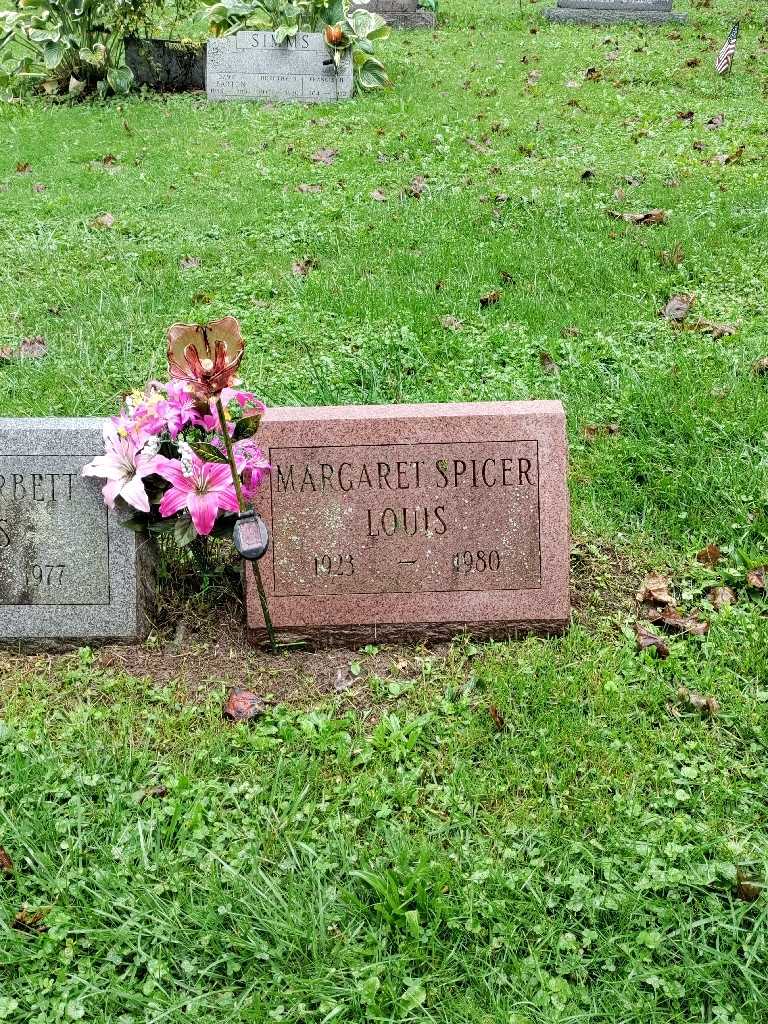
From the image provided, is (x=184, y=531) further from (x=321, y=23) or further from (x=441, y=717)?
(x=321, y=23)

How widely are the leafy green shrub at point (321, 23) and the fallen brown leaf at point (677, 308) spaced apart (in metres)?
6.08

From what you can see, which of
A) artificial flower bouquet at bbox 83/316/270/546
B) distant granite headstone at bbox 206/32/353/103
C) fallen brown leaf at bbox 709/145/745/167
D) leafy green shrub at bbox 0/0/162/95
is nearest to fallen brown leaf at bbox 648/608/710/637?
artificial flower bouquet at bbox 83/316/270/546

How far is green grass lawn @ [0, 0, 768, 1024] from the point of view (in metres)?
2.12

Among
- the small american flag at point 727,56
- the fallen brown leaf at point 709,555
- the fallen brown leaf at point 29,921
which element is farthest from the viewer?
the small american flag at point 727,56

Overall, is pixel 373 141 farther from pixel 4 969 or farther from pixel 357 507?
pixel 4 969

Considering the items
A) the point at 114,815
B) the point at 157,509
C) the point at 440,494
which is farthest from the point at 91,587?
the point at 440,494

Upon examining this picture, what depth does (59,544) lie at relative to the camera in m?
3.04

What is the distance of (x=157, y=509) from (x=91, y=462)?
10.6 inches

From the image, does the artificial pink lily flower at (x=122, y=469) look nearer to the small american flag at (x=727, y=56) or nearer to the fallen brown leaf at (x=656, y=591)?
the fallen brown leaf at (x=656, y=591)

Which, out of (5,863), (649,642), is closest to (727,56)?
(649,642)

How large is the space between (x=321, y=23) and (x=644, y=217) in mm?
5901

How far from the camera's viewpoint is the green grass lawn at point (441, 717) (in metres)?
2.12

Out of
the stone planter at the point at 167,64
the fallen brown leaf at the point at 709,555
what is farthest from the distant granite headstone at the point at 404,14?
the fallen brown leaf at the point at 709,555

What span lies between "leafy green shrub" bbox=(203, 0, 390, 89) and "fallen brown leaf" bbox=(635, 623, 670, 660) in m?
8.52
